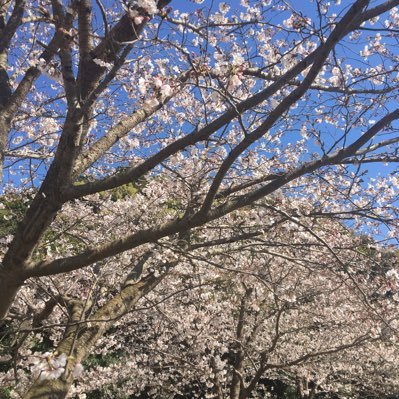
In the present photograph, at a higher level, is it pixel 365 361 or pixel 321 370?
pixel 365 361

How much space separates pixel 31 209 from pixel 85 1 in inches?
53.7

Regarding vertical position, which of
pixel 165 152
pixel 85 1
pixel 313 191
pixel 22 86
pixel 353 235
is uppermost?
pixel 313 191

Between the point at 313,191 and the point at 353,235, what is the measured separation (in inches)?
31.9

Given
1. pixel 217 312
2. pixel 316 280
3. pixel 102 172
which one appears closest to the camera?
pixel 102 172

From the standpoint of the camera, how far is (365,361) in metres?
9.72

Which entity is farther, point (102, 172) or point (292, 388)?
point (292, 388)

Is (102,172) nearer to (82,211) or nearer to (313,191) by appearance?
(82,211)

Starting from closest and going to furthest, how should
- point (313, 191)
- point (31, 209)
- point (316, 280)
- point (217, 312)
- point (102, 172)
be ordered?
1. point (31, 209)
2. point (313, 191)
3. point (102, 172)
4. point (316, 280)
5. point (217, 312)

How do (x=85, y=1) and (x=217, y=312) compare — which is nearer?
(x=85, y=1)

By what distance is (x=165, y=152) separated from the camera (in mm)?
2664

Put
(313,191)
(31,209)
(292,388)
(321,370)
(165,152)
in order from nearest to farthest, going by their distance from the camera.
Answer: (165,152), (31,209), (313,191), (321,370), (292,388)

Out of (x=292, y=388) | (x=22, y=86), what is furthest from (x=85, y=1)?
(x=292, y=388)

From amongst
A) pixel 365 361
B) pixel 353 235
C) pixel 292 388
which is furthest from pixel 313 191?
pixel 292 388

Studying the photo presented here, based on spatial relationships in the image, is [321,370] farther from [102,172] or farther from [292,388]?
[102,172]
